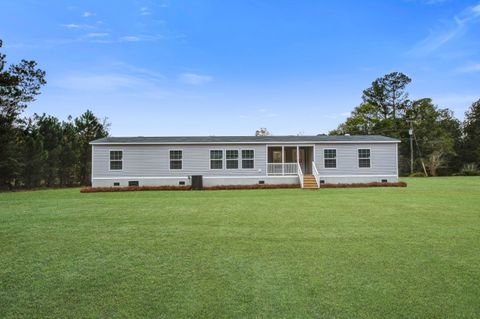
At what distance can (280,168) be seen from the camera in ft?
64.7

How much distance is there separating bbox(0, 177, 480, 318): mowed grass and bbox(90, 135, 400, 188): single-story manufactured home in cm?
1128

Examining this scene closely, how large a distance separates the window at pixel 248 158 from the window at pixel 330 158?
4.85m

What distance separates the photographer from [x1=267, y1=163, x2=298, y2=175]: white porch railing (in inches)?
766

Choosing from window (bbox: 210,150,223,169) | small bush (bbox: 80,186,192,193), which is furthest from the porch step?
small bush (bbox: 80,186,192,193)

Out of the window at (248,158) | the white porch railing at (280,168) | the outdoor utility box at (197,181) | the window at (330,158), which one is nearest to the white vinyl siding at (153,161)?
the outdoor utility box at (197,181)

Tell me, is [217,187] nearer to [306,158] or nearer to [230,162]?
[230,162]

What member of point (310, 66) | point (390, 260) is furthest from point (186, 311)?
point (310, 66)

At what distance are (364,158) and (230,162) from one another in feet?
29.6

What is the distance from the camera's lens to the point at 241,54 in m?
22.1

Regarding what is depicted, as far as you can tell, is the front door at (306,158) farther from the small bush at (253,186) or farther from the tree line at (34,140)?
the tree line at (34,140)

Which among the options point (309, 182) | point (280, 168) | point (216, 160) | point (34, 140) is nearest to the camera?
point (309, 182)

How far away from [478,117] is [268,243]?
4844 cm

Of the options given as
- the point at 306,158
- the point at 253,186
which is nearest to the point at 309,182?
the point at 253,186

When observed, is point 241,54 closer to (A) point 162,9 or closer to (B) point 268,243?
(A) point 162,9
